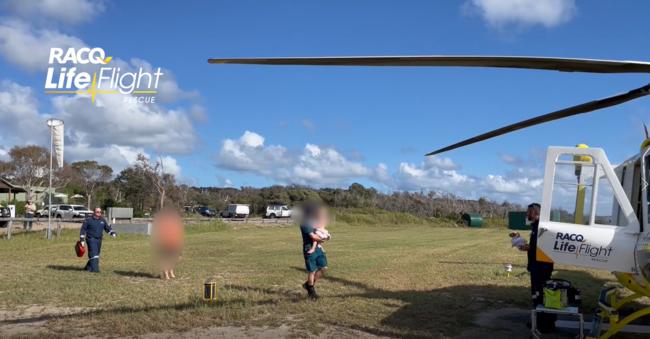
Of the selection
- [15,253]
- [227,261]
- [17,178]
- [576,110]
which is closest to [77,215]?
[17,178]

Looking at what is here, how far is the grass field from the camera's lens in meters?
8.44

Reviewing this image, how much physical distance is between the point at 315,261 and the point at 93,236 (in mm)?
7387

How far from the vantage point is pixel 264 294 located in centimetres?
1105

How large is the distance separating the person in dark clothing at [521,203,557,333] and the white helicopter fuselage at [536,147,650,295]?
93 cm

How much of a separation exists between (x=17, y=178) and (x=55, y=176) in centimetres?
581

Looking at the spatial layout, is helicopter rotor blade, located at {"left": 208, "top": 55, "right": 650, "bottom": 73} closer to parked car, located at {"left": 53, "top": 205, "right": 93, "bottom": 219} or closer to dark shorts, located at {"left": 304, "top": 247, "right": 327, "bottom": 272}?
dark shorts, located at {"left": 304, "top": 247, "right": 327, "bottom": 272}

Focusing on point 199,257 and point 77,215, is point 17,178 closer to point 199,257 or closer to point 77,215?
point 77,215

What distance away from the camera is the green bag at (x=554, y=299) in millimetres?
7289

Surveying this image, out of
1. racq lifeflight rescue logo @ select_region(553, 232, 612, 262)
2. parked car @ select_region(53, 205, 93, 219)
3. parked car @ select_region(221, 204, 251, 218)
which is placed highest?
racq lifeflight rescue logo @ select_region(553, 232, 612, 262)

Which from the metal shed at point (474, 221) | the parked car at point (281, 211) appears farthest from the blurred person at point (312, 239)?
the metal shed at point (474, 221)

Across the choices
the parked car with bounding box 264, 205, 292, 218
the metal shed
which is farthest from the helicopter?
the metal shed

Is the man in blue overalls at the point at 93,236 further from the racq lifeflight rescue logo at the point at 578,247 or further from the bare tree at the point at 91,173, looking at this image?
the bare tree at the point at 91,173

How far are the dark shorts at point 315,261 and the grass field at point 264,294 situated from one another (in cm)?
60

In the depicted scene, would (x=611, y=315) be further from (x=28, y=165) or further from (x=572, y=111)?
(x=28, y=165)
